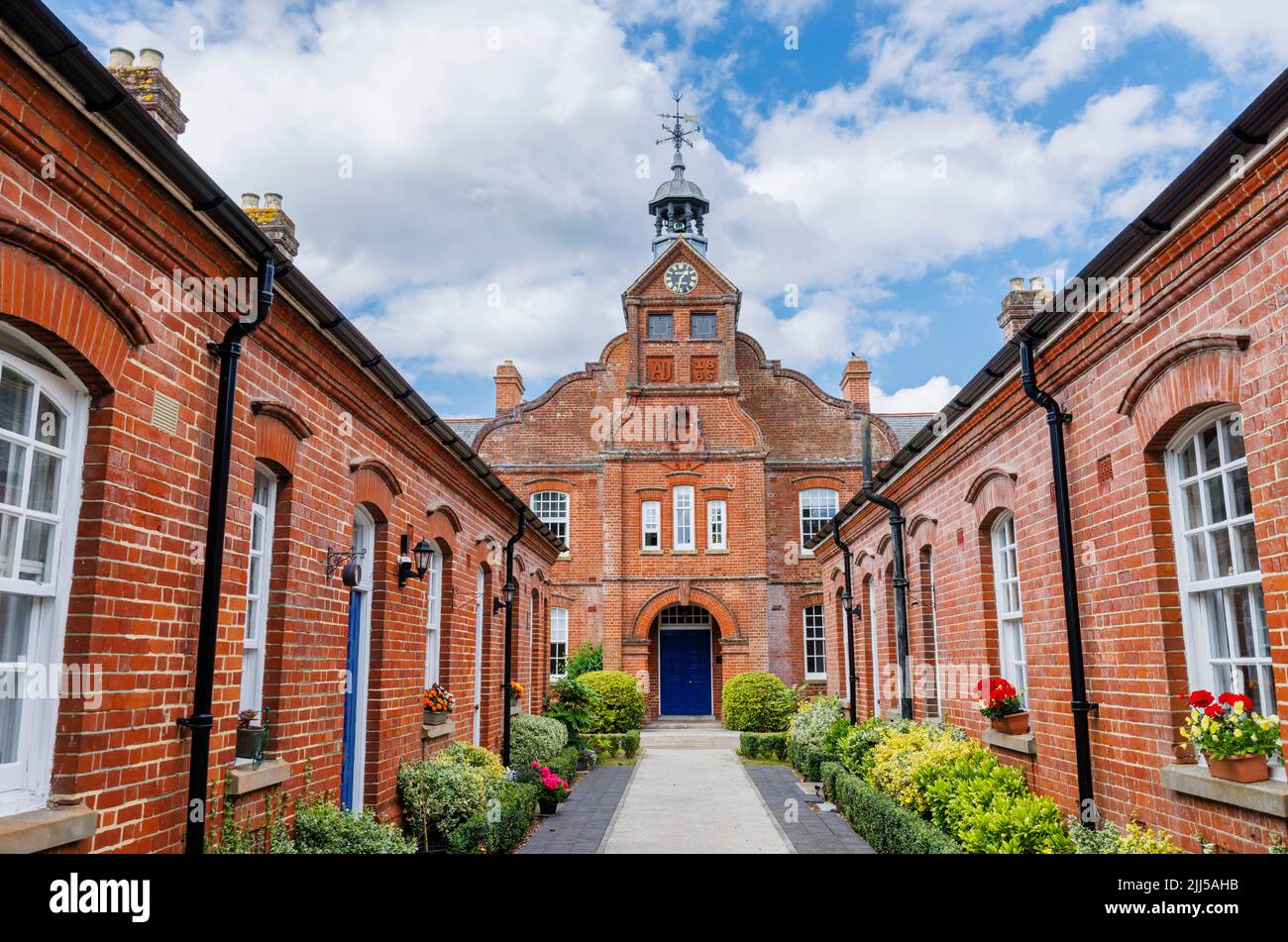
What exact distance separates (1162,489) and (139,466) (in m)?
6.45

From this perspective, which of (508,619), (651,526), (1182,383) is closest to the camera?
(1182,383)

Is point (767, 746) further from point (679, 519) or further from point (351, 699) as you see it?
point (351, 699)

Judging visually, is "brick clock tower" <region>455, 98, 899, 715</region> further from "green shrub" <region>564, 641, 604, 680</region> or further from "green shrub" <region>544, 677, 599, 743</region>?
"green shrub" <region>544, 677, 599, 743</region>

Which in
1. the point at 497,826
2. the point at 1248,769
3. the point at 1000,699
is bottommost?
the point at 497,826

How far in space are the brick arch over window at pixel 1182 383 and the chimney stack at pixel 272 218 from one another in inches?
319

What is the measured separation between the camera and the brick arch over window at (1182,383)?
5371mm

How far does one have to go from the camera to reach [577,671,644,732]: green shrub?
22797 mm

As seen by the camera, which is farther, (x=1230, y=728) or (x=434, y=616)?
(x=434, y=616)

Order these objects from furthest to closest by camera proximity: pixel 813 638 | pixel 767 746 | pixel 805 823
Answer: pixel 813 638 < pixel 767 746 < pixel 805 823

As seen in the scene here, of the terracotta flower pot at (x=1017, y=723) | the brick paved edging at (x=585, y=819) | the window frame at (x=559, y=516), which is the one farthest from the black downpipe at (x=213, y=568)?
the window frame at (x=559, y=516)

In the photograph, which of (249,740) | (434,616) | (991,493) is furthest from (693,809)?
(249,740)

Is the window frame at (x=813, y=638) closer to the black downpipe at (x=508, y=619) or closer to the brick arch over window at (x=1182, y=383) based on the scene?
the black downpipe at (x=508, y=619)

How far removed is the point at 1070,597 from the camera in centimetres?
746
